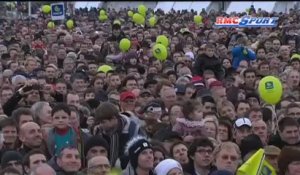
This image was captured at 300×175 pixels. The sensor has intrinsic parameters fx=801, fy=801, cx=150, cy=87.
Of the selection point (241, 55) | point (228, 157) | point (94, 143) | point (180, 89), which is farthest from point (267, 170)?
point (241, 55)

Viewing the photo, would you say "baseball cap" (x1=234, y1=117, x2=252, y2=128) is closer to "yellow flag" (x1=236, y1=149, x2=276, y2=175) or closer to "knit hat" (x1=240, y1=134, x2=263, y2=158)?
"knit hat" (x1=240, y1=134, x2=263, y2=158)

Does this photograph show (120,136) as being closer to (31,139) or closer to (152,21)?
(31,139)

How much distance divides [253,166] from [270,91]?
437 cm

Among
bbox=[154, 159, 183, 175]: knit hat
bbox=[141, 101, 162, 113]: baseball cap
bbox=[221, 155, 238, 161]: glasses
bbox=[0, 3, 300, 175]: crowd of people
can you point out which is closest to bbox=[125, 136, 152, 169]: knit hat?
bbox=[0, 3, 300, 175]: crowd of people

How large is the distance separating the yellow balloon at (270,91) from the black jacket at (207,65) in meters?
2.79

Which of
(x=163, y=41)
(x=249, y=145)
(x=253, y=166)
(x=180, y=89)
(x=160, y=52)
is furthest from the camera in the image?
(x=163, y=41)

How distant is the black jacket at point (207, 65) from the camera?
13648 millimetres

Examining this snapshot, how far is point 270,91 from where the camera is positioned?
10617 millimetres

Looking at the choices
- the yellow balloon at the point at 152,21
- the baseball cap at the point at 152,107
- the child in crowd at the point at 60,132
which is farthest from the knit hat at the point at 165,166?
the yellow balloon at the point at 152,21

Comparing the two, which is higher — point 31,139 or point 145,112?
point 145,112

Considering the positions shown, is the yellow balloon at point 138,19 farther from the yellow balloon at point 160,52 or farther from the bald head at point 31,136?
the bald head at point 31,136

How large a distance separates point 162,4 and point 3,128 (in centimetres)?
4276

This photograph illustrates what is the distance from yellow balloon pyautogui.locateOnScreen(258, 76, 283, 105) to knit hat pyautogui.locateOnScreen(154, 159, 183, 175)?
4112 millimetres

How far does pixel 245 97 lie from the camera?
418 inches
